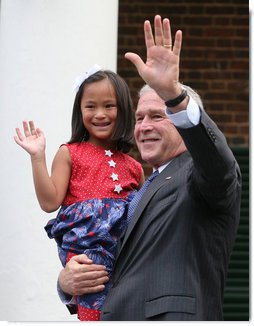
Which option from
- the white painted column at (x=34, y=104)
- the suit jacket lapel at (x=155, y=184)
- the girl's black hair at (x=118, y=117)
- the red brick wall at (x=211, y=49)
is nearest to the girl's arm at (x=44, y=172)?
the girl's black hair at (x=118, y=117)

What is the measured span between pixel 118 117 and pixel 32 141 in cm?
40

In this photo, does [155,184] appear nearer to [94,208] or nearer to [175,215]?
[175,215]

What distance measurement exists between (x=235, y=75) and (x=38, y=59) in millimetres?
3078

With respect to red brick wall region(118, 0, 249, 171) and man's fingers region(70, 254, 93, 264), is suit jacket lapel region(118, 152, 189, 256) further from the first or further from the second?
red brick wall region(118, 0, 249, 171)

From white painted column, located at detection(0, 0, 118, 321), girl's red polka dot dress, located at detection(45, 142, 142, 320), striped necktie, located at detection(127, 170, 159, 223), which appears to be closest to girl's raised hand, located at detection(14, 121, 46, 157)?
girl's red polka dot dress, located at detection(45, 142, 142, 320)

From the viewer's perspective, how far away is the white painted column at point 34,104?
5695 mm

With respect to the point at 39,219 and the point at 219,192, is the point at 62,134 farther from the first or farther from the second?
the point at 219,192

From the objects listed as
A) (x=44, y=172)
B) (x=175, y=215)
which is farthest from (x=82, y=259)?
(x=175, y=215)

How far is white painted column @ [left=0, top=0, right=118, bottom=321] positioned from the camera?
5.70 metres

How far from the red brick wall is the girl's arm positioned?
3.99 metres

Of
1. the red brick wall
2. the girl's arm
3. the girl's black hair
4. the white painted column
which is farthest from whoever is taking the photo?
Result: the red brick wall

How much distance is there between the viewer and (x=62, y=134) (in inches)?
229

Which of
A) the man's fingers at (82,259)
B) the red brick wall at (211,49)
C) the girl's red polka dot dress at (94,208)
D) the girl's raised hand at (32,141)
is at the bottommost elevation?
the man's fingers at (82,259)

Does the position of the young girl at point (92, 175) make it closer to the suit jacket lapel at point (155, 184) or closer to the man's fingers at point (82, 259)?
the man's fingers at point (82, 259)
